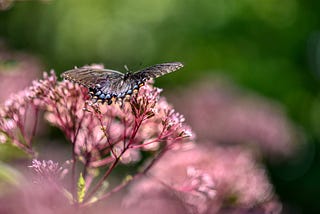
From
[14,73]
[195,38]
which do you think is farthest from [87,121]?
[195,38]

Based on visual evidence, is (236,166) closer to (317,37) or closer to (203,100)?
(203,100)

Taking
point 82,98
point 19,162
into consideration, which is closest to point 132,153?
point 82,98

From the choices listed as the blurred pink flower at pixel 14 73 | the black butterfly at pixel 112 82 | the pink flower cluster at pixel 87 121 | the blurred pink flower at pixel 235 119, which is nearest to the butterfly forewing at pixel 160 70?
the black butterfly at pixel 112 82

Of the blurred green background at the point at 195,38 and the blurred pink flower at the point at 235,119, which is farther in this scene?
the blurred green background at the point at 195,38

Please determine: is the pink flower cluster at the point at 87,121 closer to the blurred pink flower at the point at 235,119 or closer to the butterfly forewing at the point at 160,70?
the butterfly forewing at the point at 160,70

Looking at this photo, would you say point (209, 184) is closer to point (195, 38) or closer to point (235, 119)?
point (235, 119)
